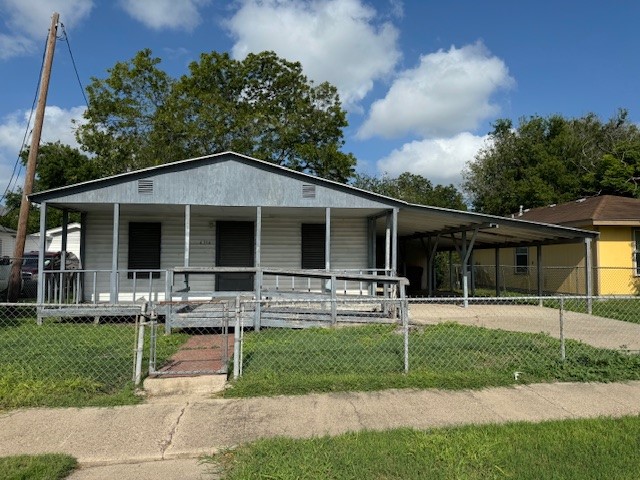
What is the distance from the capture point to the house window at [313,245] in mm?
14016

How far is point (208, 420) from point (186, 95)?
1108 inches

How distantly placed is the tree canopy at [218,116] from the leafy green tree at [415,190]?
1547 centimetres

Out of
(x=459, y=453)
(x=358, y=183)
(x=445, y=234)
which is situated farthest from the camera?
(x=358, y=183)

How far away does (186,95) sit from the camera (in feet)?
97.3

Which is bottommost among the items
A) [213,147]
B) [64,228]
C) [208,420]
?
[208,420]

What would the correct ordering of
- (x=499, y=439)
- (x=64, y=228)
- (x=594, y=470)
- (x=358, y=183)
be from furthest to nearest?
(x=358, y=183) < (x=64, y=228) < (x=499, y=439) < (x=594, y=470)

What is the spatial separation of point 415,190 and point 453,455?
5244cm

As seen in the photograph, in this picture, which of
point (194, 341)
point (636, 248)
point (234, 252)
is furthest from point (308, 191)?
point (636, 248)

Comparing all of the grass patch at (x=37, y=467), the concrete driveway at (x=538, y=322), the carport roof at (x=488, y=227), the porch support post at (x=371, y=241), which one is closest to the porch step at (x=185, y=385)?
the grass patch at (x=37, y=467)

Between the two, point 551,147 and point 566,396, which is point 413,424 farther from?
point 551,147

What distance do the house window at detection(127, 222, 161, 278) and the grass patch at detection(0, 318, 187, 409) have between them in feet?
11.4

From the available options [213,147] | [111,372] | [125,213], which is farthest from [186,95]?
[111,372]

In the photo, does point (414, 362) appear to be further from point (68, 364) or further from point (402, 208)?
point (402, 208)

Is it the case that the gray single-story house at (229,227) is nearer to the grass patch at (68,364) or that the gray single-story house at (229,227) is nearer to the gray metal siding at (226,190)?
the gray metal siding at (226,190)
